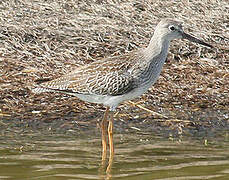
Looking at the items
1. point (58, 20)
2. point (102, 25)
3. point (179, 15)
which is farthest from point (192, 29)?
point (58, 20)

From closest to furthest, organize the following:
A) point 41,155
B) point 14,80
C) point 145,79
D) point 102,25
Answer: point 41,155 < point 145,79 < point 14,80 < point 102,25

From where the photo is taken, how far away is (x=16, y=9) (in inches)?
533

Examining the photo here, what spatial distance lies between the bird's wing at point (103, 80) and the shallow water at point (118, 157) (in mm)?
666

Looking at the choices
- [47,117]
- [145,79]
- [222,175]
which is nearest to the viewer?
[222,175]

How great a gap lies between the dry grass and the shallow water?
3.24 ft

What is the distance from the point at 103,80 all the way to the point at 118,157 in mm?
1086

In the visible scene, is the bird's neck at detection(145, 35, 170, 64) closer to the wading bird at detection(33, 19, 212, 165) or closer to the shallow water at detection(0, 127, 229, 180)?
the wading bird at detection(33, 19, 212, 165)

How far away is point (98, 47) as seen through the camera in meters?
12.2

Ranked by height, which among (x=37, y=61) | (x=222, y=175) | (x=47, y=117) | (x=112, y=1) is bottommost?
(x=222, y=175)

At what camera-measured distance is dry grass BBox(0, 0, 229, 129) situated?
10.5m

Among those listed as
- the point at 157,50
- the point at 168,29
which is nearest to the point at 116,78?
the point at 157,50

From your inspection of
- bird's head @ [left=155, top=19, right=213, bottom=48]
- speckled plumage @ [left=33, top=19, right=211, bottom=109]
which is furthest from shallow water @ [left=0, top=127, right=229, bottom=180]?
bird's head @ [left=155, top=19, right=213, bottom=48]

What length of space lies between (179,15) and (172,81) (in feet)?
9.22

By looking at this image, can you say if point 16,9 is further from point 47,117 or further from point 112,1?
point 47,117
